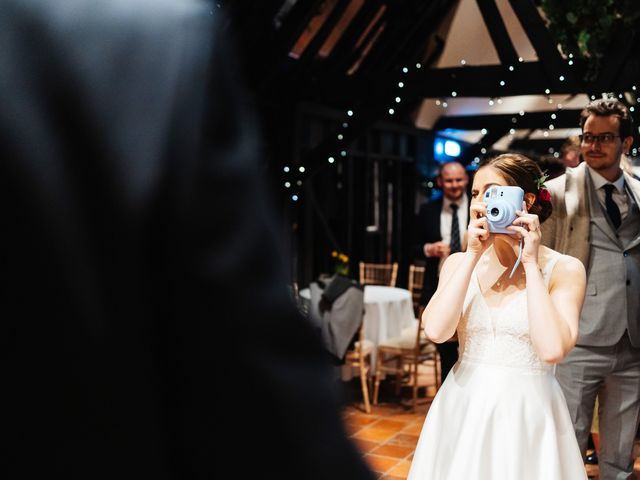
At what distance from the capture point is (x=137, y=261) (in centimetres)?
42

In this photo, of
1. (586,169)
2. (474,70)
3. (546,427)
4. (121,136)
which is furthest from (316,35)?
(121,136)

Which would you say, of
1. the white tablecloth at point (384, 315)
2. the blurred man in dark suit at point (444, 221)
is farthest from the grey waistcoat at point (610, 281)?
the white tablecloth at point (384, 315)

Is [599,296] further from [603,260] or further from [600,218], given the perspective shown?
[600,218]

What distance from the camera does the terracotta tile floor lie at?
4512 millimetres

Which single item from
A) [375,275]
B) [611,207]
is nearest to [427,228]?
[611,207]

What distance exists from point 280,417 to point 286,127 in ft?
29.5

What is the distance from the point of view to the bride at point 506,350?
231 cm

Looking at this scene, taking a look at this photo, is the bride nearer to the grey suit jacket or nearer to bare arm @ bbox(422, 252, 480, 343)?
bare arm @ bbox(422, 252, 480, 343)

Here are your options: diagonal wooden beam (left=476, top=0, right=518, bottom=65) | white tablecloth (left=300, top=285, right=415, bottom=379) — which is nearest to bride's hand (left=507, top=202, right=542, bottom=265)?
white tablecloth (left=300, top=285, right=415, bottom=379)

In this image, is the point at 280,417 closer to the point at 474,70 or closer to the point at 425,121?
the point at 474,70

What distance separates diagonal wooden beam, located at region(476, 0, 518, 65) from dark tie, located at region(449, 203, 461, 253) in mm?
2921

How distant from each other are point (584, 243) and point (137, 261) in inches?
121

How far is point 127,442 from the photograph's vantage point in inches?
16.9

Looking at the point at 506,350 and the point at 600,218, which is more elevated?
the point at 600,218
